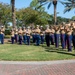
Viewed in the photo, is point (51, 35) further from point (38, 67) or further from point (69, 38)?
point (38, 67)

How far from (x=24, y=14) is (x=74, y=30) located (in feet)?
119

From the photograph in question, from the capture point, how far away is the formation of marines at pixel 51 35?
16128 mm

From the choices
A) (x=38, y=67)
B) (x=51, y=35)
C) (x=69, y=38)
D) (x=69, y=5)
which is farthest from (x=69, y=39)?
(x=69, y=5)

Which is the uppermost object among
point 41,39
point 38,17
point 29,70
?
point 38,17

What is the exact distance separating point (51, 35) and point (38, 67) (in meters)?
9.63

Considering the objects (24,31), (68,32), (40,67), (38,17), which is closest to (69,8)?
(38,17)

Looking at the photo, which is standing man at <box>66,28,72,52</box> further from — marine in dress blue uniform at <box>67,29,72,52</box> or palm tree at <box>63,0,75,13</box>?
palm tree at <box>63,0,75,13</box>

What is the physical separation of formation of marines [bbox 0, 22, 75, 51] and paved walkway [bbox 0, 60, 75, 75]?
368cm

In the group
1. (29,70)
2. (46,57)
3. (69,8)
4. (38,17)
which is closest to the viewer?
(29,70)

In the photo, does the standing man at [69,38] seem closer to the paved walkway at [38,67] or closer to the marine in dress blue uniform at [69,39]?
the marine in dress blue uniform at [69,39]

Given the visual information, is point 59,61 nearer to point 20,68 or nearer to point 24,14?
point 20,68

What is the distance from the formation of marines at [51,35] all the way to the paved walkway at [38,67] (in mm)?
3685

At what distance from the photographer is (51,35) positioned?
68.7ft

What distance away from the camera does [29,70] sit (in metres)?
10.9
